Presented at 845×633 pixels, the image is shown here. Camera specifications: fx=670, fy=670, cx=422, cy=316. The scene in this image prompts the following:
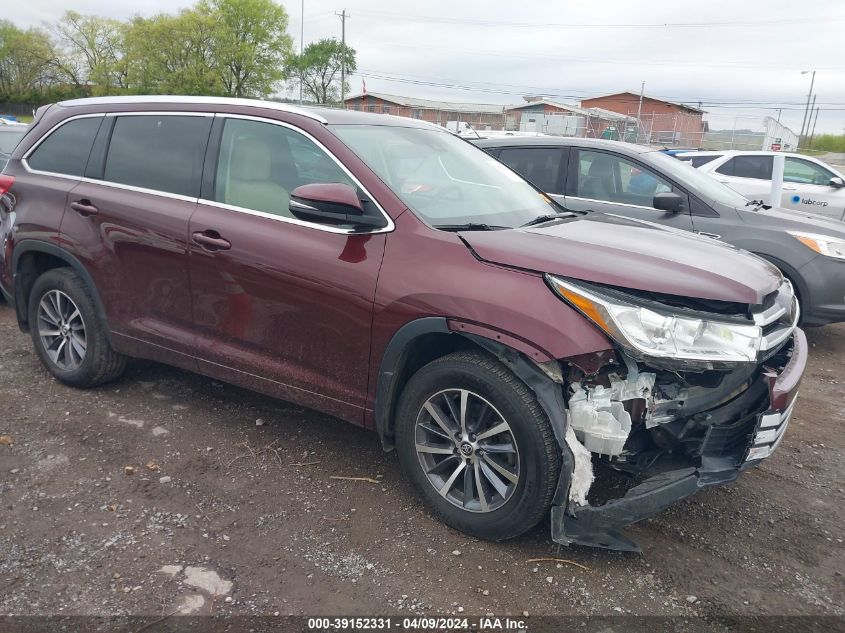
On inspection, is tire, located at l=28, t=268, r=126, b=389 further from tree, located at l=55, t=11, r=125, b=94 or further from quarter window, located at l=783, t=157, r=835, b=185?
tree, located at l=55, t=11, r=125, b=94

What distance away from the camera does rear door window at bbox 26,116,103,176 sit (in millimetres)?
4340

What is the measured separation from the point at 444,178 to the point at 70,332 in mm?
2761

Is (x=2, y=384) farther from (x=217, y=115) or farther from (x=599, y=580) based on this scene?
(x=599, y=580)

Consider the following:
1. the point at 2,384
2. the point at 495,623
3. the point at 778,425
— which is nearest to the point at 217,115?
the point at 2,384

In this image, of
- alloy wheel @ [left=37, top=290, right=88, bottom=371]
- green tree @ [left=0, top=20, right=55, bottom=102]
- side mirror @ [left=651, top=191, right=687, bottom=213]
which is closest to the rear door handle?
alloy wheel @ [left=37, top=290, right=88, bottom=371]

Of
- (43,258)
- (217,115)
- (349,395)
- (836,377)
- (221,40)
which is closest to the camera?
(349,395)

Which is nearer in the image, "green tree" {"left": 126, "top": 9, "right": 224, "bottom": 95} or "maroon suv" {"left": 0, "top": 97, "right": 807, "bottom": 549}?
"maroon suv" {"left": 0, "top": 97, "right": 807, "bottom": 549}

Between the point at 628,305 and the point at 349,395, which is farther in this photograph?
the point at 349,395

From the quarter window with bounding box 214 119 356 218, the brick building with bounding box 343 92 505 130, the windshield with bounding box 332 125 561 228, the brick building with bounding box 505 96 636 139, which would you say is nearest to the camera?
the windshield with bounding box 332 125 561 228

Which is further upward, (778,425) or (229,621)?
(778,425)

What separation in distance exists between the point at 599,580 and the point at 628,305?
1.18m

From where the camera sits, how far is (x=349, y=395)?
3.32 m

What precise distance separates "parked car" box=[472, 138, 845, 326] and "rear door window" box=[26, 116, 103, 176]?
3.89 meters

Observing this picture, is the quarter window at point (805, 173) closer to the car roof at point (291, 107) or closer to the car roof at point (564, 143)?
the car roof at point (564, 143)
